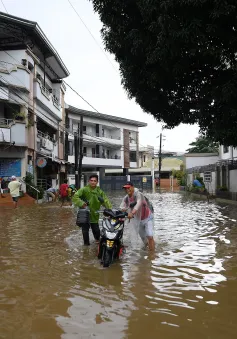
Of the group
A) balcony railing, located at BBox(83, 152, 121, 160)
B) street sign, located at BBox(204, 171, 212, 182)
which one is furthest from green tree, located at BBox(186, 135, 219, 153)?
street sign, located at BBox(204, 171, 212, 182)

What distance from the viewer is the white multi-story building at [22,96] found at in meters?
22.4

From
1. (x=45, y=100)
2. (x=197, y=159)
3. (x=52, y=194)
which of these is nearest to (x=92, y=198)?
(x=52, y=194)

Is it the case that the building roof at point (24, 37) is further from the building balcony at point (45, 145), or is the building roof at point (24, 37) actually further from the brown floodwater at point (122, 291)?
the brown floodwater at point (122, 291)

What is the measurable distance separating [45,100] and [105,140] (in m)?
23.1

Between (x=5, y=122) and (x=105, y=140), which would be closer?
(x=5, y=122)

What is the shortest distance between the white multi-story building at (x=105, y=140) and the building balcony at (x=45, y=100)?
1317cm

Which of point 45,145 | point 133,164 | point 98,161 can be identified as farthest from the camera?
point 133,164

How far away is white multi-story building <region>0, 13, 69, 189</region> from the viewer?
22375 mm

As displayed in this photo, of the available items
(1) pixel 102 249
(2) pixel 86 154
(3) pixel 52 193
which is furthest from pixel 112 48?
(2) pixel 86 154

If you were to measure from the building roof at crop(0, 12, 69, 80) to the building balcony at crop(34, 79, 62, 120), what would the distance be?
266 centimetres

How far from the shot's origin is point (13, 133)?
73.1 ft

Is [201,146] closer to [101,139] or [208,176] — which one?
[101,139]

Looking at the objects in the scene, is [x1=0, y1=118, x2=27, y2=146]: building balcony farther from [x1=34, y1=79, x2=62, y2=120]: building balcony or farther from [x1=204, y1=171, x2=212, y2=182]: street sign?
[x1=204, y1=171, x2=212, y2=182]: street sign

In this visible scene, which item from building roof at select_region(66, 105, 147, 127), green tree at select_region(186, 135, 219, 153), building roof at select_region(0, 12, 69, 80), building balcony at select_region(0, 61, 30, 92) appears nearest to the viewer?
building balcony at select_region(0, 61, 30, 92)
